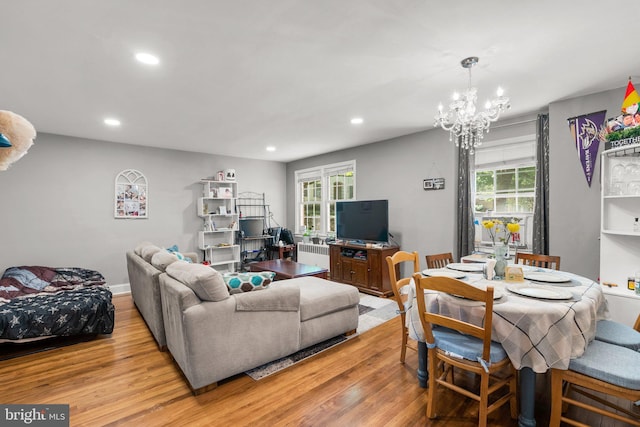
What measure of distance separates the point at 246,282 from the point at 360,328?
1.56m

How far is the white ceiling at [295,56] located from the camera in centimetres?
179

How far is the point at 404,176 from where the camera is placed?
4824mm

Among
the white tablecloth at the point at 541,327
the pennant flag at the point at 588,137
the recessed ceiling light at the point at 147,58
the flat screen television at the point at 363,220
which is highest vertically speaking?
the recessed ceiling light at the point at 147,58

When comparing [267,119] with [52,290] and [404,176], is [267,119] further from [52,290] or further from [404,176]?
[52,290]

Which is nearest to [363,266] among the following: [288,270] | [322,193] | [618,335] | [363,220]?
[363,220]

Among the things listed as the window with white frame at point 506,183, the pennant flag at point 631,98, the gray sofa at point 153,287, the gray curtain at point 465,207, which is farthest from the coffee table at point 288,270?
the pennant flag at point 631,98

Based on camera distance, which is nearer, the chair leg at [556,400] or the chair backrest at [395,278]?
the chair leg at [556,400]

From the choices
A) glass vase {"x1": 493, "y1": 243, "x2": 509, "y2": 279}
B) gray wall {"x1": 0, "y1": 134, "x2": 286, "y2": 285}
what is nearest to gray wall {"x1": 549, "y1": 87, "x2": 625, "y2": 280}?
glass vase {"x1": 493, "y1": 243, "x2": 509, "y2": 279}

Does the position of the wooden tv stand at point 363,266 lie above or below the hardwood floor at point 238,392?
above

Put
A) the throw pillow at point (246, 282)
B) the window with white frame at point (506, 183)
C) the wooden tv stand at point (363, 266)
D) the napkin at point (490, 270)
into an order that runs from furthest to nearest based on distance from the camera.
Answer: the wooden tv stand at point (363, 266) < the window with white frame at point (506, 183) < the throw pillow at point (246, 282) < the napkin at point (490, 270)

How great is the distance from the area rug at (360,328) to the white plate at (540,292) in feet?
5.63

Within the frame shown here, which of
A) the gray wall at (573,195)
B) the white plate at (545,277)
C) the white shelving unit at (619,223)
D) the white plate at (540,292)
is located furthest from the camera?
the gray wall at (573,195)

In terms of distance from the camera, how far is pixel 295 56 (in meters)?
2.32

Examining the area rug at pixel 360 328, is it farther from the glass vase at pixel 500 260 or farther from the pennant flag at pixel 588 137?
the pennant flag at pixel 588 137
